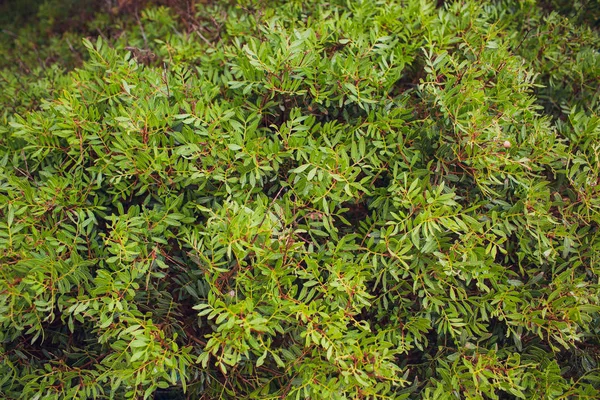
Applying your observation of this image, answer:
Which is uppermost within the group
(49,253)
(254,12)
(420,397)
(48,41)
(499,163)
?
(254,12)

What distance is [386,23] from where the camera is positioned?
277 centimetres

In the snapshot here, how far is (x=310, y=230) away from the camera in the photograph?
228cm

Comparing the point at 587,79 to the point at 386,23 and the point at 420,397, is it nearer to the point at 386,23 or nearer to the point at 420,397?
the point at 386,23

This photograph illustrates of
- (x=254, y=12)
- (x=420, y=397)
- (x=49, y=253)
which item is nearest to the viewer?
(x=49, y=253)

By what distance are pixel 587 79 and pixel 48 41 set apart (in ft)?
16.0

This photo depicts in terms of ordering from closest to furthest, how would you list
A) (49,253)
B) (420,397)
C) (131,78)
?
1. (49,253)
2. (420,397)
3. (131,78)

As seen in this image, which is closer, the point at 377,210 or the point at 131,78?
the point at 377,210

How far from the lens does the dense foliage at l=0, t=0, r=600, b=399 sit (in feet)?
7.01

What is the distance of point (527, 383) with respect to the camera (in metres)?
2.31

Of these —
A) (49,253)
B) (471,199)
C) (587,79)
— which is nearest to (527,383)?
(471,199)

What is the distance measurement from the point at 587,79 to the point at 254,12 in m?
2.02

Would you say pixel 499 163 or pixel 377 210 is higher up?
pixel 499 163

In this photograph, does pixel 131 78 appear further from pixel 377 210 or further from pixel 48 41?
pixel 48 41

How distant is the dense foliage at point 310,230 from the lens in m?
2.14
